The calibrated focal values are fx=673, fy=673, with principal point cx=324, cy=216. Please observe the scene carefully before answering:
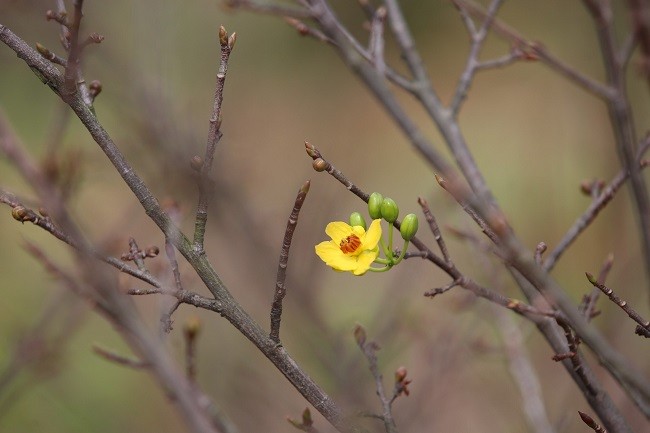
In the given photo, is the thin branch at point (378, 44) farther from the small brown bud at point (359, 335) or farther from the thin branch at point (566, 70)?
the small brown bud at point (359, 335)

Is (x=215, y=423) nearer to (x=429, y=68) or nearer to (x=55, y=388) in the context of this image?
(x=55, y=388)

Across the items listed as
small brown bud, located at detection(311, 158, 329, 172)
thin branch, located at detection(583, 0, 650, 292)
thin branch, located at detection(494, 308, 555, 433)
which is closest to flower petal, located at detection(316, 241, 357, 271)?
small brown bud, located at detection(311, 158, 329, 172)

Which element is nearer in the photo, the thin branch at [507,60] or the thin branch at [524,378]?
the thin branch at [524,378]

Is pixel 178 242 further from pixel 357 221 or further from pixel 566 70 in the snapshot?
pixel 566 70

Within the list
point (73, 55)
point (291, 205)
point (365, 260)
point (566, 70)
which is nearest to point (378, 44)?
point (566, 70)

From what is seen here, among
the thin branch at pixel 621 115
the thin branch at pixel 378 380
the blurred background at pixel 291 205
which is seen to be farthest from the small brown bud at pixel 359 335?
the thin branch at pixel 621 115

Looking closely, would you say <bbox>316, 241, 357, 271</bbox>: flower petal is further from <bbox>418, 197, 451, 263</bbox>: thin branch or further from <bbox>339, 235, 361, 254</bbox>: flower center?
<bbox>418, 197, 451, 263</bbox>: thin branch
